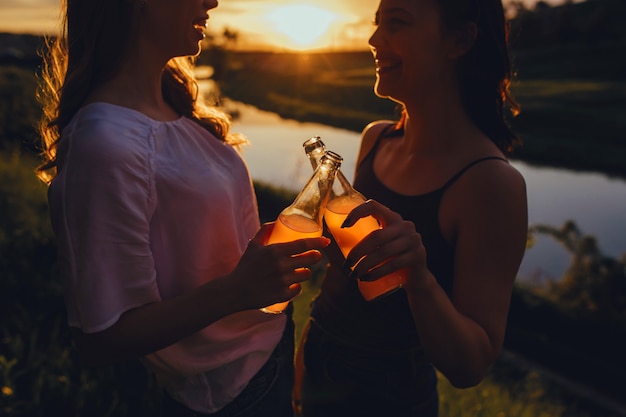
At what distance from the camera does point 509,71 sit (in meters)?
2.13

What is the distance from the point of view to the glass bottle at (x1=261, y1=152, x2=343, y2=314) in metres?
1.57

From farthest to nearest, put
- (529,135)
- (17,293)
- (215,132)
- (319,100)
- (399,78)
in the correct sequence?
1. (319,100)
2. (529,135)
3. (17,293)
4. (399,78)
5. (215,132)

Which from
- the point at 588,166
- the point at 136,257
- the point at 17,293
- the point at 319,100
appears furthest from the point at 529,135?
the point at 136,257

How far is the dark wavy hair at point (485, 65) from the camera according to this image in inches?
80.0

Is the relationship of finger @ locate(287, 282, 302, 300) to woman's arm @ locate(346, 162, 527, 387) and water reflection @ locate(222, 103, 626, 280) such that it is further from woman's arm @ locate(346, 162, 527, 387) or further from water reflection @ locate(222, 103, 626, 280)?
water reflection @ locate(222, 103, 626, 280)

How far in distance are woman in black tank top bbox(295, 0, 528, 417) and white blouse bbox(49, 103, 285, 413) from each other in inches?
14.6

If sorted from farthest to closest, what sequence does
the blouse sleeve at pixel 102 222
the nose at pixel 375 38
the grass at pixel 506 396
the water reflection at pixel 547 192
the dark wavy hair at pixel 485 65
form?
the water reflection at pixel 547 192 < the grass at pixel 506 396 < the nose at pixel 375 38 < the dark wavy hair at pixel 485 65 < the blouse sleeve at pixel 102 222

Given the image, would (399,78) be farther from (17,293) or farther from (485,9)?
(17,293)

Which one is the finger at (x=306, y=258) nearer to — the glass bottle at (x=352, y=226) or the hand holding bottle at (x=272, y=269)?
the hand holding bottle at (x=272, y=269)

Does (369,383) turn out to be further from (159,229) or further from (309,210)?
(159,229)

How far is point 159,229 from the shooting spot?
1.57 meters

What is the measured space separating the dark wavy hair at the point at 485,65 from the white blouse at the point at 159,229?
99cm

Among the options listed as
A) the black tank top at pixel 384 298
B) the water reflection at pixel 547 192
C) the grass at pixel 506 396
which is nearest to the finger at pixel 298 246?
the black tank top at pixel 384 298

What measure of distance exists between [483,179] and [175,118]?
1.10 meters
